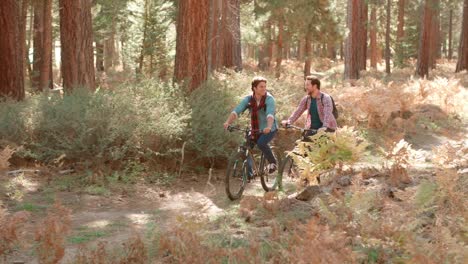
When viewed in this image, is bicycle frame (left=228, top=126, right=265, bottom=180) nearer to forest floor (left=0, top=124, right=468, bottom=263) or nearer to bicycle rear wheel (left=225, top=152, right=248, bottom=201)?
bicycle rear wheel (left=225, top=152, right=248, bottom=201)

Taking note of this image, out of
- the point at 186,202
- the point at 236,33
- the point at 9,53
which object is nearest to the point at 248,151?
the point at 186,202

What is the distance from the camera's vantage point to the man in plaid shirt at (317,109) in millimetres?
9148

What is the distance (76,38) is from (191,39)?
9.46ft

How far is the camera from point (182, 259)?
4922 mm

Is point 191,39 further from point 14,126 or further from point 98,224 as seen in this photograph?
point 98,224

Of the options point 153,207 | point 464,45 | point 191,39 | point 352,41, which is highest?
point 464,45

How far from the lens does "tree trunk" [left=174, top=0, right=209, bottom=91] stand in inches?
469

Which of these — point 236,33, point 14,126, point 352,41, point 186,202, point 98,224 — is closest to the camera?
point 98,224

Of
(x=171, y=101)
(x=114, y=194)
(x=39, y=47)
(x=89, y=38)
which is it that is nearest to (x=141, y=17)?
(x=39, y=47)

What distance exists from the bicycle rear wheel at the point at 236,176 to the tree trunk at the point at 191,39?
3724 mm

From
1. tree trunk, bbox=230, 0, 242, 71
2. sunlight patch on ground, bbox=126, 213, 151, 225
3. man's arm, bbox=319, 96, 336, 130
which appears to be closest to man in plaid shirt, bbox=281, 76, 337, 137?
man's arm, bbox=319, 96, 336, 130

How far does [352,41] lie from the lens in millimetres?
22938

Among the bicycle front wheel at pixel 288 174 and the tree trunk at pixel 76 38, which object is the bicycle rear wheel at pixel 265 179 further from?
the tree trunk at pixel 76 38

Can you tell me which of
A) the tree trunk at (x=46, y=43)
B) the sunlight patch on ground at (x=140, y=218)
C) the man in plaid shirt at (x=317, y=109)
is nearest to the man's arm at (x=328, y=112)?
the man in plaid shirt at (x=317, y=109)
